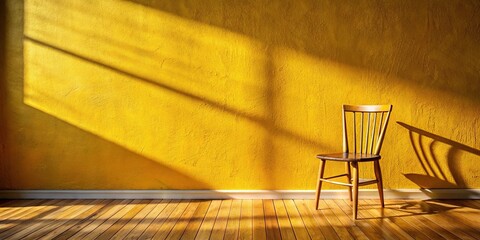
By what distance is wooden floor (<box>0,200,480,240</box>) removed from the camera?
2277 millimetres

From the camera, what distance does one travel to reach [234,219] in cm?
259

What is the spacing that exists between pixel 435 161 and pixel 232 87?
1.77 meters

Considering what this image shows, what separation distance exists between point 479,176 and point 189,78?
8.21 feet

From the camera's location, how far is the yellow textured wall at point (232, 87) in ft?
10.3

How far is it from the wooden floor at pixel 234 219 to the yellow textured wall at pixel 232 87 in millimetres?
248

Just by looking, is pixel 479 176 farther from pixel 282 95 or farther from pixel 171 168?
pixel 171 168

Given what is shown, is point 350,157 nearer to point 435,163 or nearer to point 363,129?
point 363,129

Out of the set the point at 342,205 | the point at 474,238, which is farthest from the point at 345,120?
the point at 474,238

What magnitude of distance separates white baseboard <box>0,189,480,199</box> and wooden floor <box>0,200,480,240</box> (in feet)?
0.25

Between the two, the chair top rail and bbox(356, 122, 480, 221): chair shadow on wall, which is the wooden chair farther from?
bbox(356, 122, 480, 221): chair shadow on wall

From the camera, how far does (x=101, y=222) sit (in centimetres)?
251

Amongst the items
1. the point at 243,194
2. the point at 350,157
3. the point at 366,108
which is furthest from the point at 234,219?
the point at 366,108

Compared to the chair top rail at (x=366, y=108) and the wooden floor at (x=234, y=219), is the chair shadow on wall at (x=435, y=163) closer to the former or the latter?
the wooden floor at (x=234, y=219)

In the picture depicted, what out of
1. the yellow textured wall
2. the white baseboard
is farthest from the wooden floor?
the yellow textured wall
